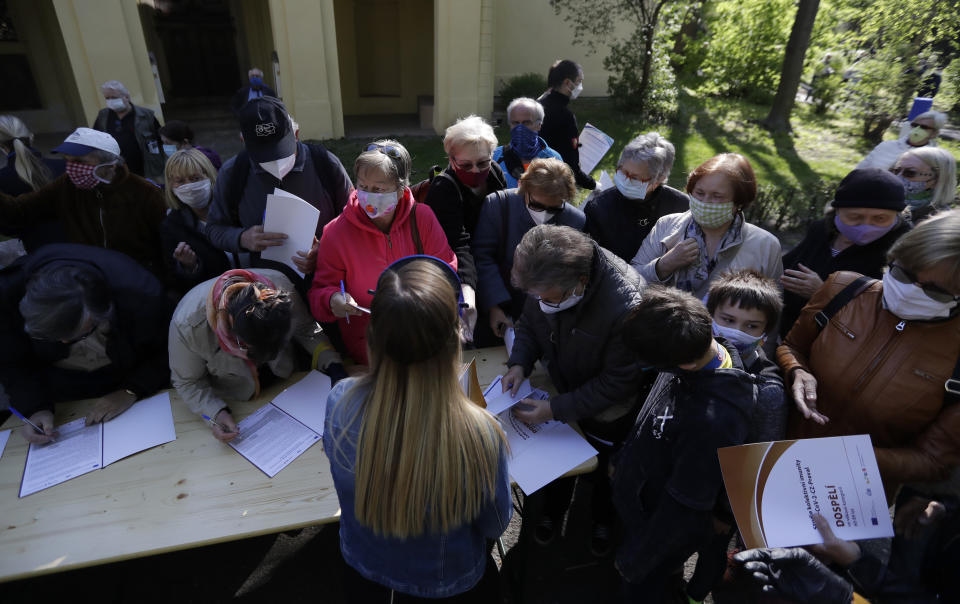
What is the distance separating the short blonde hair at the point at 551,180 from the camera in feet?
9.53

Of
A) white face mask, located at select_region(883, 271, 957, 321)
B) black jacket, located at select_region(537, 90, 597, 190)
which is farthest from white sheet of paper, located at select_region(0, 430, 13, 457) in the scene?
black jacket, located at select_region(537, 90, 597, 190)

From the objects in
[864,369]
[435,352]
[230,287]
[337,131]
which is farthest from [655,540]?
[337,131]

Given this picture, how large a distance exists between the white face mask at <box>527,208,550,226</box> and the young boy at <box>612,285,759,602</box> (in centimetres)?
116

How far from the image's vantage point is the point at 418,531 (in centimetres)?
152

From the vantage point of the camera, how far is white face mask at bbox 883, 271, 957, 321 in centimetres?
194

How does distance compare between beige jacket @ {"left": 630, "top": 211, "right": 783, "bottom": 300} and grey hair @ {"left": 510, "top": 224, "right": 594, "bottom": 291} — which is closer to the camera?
grey hair @ {"left": 510, "top": 224, "right": 594, "bottom": 291}

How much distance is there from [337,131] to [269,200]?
8.27 metres

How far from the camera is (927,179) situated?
3.24 m

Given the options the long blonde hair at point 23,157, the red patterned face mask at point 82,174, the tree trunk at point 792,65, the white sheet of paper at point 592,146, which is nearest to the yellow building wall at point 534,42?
the tree trunk at point 792,65

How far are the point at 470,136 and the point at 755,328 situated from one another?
76.6 inches

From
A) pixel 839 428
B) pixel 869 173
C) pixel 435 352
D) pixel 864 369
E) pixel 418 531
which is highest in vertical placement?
pixel 869 173

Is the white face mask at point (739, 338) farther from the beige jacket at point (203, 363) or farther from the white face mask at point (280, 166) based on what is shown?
the white face mask at point (280, 166)

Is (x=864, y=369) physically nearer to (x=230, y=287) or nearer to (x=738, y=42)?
(x=230, y=287)

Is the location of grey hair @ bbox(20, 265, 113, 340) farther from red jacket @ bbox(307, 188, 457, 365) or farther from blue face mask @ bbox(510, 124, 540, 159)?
blue face mask @ bbox(510, 124, 540, 159)
